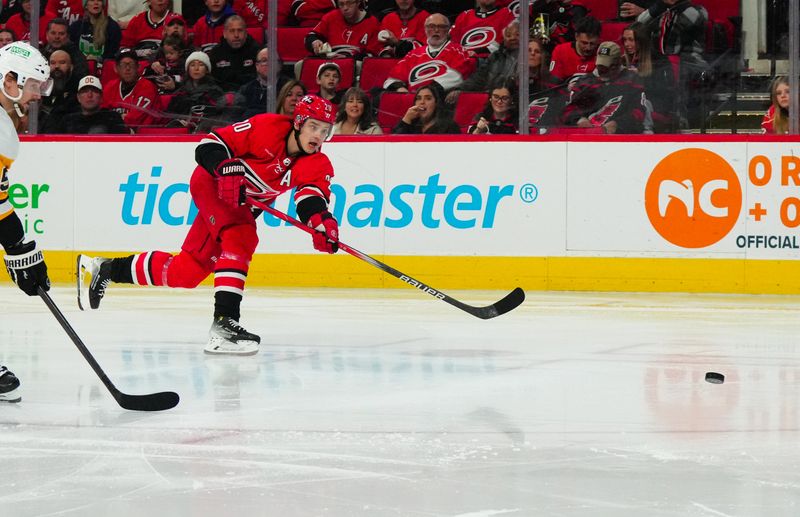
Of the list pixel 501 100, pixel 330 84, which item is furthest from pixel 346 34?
pixel 501 100

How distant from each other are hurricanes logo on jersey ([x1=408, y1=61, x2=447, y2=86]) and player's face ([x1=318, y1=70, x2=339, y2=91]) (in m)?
0.48

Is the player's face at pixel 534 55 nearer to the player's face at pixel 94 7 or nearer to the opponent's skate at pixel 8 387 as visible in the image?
the player's face at pixel 94 7

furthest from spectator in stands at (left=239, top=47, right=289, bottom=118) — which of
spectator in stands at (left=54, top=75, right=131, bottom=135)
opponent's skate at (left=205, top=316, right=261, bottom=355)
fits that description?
opponent's skate at (left=205, top=316, right=261, bottom=355)

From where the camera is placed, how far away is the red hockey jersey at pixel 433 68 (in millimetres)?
7840

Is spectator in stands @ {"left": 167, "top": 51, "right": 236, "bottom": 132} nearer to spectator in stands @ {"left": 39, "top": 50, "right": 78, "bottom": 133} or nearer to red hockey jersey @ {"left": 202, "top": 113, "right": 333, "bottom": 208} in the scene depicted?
spectator in stands @ {"left": 39, "top": 50, "right": 78, "bottom": 133}

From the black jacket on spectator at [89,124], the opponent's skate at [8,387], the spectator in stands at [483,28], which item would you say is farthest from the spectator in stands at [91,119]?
the opponent's skate at [8,387]

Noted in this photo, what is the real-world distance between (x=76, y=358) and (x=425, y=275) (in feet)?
11.7

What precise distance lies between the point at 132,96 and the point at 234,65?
77 centimetres

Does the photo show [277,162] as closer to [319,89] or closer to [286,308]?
[286,308]

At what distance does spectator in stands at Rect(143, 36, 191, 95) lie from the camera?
829 cm

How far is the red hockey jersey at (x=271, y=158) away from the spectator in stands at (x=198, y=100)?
3354 mm

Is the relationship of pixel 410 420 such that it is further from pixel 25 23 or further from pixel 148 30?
pixel 25 23

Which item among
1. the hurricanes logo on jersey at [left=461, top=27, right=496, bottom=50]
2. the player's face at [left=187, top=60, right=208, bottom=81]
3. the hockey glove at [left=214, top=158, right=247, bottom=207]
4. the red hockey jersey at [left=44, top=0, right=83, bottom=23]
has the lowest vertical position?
the hockey glove at [left=214, top=158, right=247, bottom=207]

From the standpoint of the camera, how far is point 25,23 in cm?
838
